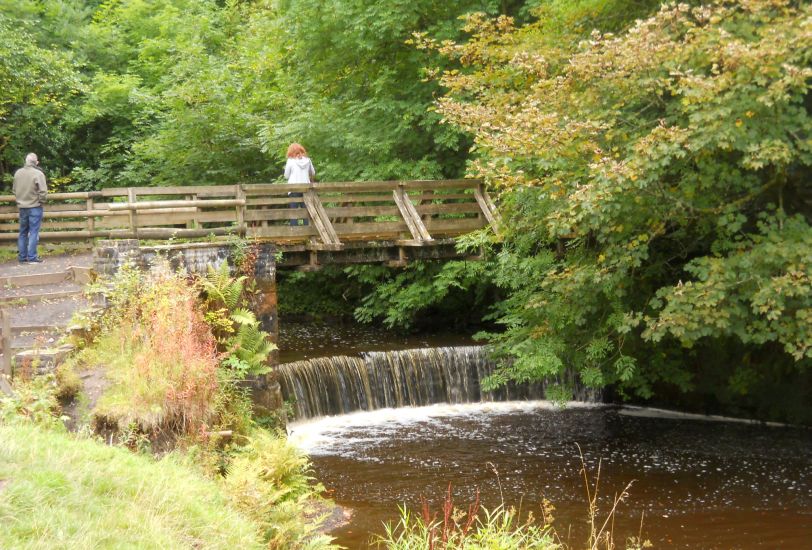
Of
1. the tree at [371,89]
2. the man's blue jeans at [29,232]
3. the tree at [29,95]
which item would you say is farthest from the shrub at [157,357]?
the tree at [29,95]

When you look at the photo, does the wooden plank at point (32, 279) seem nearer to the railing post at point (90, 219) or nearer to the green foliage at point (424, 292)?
the railing post at point (90, 219)

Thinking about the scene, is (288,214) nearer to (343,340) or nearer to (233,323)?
(233,323)

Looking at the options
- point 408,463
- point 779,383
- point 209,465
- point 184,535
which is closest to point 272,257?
point 408,463

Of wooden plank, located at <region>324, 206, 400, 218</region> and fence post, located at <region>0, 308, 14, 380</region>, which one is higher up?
wooden plank, located at <region>324, 206, 400, 218</region>

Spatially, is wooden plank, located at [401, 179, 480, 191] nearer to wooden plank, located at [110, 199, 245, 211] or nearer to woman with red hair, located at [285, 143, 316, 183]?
woman with red hair, located at [285, 143, 316, 183]

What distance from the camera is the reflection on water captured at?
34.6ft

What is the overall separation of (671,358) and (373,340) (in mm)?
6959

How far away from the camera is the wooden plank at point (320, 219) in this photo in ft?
51.3

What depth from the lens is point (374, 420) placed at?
15.6m

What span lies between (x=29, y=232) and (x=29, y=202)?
0.62m

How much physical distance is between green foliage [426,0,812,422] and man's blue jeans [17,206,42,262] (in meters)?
7.66

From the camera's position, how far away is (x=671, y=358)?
15906 mm

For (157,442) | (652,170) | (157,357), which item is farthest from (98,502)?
(652,170)

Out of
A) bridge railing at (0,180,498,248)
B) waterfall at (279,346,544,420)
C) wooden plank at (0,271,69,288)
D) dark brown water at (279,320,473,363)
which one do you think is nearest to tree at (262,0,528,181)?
bridge railing at (0,180,498,248)
